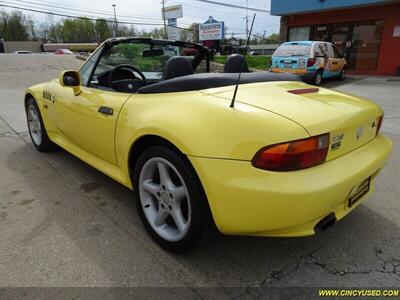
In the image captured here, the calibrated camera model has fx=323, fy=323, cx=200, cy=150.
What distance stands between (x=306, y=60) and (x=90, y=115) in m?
9.77

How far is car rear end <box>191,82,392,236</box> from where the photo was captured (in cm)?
163

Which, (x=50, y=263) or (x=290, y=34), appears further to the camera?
(x=290, y=34)

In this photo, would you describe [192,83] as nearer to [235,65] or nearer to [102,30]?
[235,65]

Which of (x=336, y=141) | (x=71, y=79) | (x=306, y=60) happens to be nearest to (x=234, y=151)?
(x=336, y=141)

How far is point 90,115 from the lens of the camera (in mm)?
2762

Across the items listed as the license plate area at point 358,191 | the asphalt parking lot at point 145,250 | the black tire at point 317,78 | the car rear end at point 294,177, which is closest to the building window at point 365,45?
the black tire at point 317,78

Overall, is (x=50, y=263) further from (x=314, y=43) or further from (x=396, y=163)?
(x=314, y=43)

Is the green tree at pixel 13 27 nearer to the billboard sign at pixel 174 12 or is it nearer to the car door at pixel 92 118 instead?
the billboard sign at pixel 174 12

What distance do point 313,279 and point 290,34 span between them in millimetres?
18167

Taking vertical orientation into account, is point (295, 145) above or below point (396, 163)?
above

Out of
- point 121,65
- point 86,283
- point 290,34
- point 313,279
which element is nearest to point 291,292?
point 313,279

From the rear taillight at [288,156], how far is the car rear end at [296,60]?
970cm

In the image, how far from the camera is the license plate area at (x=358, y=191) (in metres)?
1.94

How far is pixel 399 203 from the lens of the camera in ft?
9.25
